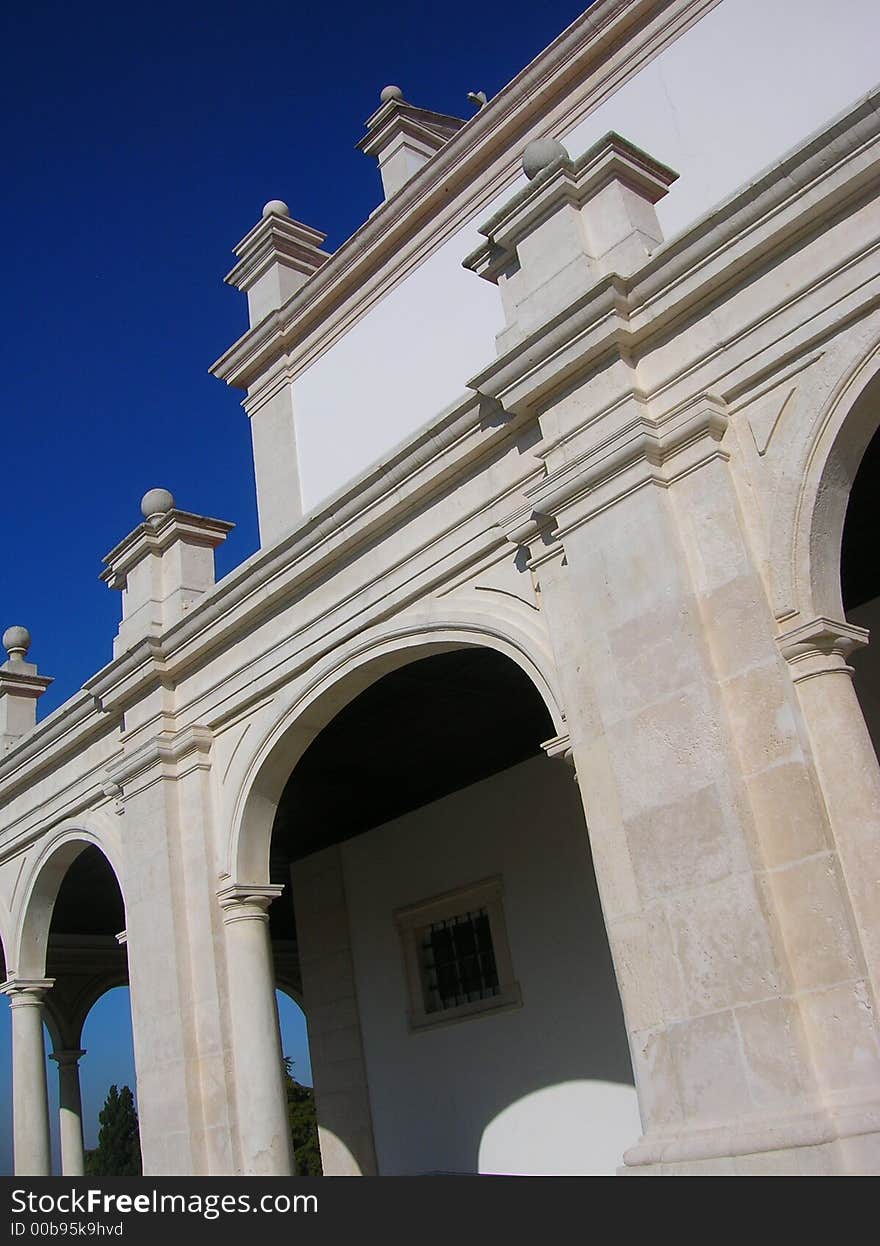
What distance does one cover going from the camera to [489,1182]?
5824mm

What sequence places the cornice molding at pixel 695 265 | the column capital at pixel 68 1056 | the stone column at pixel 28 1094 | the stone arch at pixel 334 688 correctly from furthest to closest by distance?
the column capital at pixel 68 1056 < the stone column at pixel 28 1094 < the stone arch at pixel 334 688 < the cornice molding at pixel 695 265

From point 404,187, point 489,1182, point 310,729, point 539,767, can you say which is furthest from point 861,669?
point 404,187

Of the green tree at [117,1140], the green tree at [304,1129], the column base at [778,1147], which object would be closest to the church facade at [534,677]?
the column base at [778,1147]

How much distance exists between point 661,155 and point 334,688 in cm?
486

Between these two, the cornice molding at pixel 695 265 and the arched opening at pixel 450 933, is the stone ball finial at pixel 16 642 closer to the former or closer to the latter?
the arched opening at pixel 450 933

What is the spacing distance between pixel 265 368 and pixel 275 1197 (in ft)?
27.9

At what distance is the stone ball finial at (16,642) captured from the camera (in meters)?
14.2

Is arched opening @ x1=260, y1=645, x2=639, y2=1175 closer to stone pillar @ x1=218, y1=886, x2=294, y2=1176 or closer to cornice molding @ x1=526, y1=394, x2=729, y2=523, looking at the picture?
stone pillar @ x1=218, y1=886, x2=294, y2=1176

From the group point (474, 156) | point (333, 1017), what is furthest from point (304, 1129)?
point (474, 156)

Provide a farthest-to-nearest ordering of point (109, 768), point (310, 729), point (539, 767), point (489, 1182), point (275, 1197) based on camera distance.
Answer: point (539, 767) → point (109, 768) → point (310, 729) → point (275, 1197) → point (489, 1182)

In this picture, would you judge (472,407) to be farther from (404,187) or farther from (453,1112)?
(453,1112)

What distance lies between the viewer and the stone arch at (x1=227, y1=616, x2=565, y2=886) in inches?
297

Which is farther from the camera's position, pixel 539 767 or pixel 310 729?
pixel 539 767

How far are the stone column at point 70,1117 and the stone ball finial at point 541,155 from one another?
1335 cm
